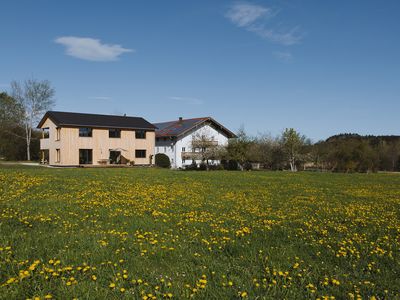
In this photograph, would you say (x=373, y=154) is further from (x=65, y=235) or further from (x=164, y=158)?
(x=65, y=235)

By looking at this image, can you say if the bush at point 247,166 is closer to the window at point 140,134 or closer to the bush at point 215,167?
the bush at point 215,167

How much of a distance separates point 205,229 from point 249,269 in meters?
2.30

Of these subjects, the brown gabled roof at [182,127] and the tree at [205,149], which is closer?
the tree at [205,149]

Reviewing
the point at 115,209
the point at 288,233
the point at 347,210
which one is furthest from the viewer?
the point at 347,210

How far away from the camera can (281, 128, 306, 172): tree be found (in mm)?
47328

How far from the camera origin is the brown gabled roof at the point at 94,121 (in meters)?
41.8

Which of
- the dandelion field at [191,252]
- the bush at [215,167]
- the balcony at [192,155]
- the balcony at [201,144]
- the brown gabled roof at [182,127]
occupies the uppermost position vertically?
the brown gabled roof at [182,127]

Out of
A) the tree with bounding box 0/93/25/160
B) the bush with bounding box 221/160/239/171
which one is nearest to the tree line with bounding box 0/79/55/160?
the tree with bounding box 0/93/25/160

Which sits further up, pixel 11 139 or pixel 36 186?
pixel 11 139

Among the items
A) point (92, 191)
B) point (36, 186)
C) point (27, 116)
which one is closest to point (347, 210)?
point (92, 191)

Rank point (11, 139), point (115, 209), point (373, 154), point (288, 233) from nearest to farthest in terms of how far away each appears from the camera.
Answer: point (288, 233)
point (115, 209)
point (373, 154)
point (11, 139)

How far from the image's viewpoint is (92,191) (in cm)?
1259

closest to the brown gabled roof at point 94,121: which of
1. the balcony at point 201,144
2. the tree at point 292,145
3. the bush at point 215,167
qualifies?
the balcony at point 201,144

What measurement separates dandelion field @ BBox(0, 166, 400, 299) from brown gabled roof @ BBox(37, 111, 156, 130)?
34.0 meters
